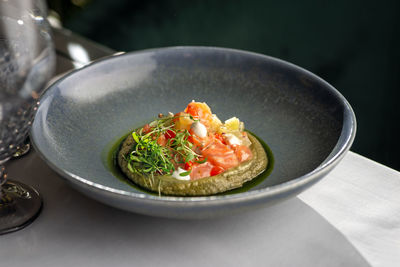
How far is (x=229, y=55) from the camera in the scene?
1398 mm

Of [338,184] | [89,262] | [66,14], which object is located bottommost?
[66,14]

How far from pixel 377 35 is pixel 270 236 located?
1.95 metres

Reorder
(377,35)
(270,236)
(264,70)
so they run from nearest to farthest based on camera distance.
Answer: (270,236)
(264,70)
(377,35)

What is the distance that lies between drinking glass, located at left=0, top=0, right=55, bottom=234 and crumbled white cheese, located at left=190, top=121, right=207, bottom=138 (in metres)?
0.39

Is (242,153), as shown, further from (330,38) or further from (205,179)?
(330,38)

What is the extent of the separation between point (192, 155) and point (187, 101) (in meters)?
0.34

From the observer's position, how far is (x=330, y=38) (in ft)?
8.68

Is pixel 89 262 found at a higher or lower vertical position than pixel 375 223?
lower

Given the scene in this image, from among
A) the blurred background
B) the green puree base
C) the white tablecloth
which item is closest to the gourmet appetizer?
the green puree base

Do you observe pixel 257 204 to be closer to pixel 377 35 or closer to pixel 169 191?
pixel 169 191

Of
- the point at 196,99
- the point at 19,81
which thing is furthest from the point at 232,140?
the point at 19,81

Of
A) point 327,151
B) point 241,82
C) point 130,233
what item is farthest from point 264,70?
point 130,233

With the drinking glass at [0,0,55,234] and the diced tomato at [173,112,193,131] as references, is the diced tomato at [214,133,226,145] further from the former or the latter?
the drinking glass at [0,0,55,234]

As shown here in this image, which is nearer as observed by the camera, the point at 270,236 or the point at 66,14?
the point at 270,236
